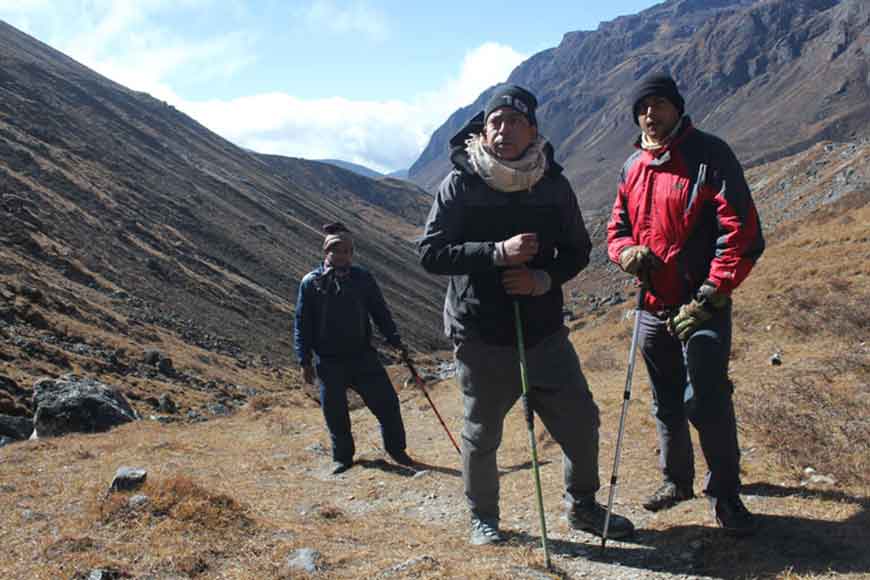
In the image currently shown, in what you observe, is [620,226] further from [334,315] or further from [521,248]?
[334,315]

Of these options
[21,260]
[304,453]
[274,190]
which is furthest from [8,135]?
[304,453]

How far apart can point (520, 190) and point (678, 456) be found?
89.0 inches

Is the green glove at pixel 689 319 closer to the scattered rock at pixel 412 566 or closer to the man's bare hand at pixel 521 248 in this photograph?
the man's bare hand at pixel 521 248

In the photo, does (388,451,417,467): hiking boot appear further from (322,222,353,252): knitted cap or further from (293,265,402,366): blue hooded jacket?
(322,222,353,252): knitted cap

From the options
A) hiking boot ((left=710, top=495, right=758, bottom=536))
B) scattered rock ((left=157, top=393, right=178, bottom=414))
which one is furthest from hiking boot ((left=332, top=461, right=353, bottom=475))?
scattered rock ((left=157, top=393, right=178, bottom=414))

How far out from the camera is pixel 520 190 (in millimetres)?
4309

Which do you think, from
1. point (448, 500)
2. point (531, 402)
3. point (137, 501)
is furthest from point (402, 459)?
point (531, 402)

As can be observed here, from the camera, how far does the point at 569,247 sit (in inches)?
176

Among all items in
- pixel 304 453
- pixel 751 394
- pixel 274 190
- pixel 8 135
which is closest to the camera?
pixel 751 394

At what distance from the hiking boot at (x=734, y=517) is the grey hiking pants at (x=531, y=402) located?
0.77m

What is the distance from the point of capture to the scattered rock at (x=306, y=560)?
14.2ft

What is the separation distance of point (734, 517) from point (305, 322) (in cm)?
503

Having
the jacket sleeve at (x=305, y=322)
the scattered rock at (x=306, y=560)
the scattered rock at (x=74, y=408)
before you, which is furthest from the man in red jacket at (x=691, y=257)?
the scattered rock at (x=74, y=408)

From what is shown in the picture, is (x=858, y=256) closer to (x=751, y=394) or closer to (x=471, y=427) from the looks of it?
(x=751, y=394)
